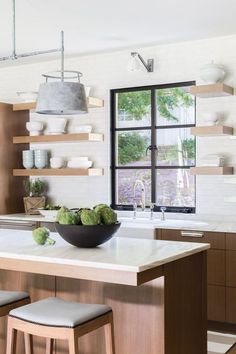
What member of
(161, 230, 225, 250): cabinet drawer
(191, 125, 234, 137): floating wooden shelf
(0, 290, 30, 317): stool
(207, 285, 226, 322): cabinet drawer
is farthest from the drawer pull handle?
(0, 290, 30, 317): stool

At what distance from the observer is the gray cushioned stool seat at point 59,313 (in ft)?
8.63

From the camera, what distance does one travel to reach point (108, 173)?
616 centimetres

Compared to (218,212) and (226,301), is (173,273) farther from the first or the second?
(218,212)

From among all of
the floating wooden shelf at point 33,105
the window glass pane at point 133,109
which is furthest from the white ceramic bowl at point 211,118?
the floating wooden shelf at point 33,105

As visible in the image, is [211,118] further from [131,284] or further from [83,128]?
[131,284]

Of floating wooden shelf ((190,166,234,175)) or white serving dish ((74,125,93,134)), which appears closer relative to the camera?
floating wooden shelf ((190,166,234,175))

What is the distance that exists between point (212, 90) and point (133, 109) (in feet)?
3.99

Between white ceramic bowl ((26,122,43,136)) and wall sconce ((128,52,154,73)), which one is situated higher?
wall sconce ((128,52,154,73))

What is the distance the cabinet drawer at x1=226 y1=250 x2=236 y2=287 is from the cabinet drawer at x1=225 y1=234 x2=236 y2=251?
0.04 m

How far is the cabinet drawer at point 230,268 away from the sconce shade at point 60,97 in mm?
2158

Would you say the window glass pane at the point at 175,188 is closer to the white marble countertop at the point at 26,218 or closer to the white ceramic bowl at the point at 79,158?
the white ceramic bowl at the point at 79,158

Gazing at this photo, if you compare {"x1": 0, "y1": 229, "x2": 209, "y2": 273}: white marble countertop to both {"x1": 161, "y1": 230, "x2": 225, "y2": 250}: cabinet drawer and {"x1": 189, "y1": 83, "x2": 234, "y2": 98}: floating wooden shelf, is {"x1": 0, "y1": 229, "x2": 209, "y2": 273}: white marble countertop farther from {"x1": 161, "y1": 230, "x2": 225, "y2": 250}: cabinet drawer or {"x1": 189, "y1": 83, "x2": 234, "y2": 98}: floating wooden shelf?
{"x1": 189, "y1": 83, "x2": 234, "y2": 98}: floating wooden shelf

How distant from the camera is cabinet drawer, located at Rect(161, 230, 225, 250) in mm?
4738

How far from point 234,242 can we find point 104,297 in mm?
1857
